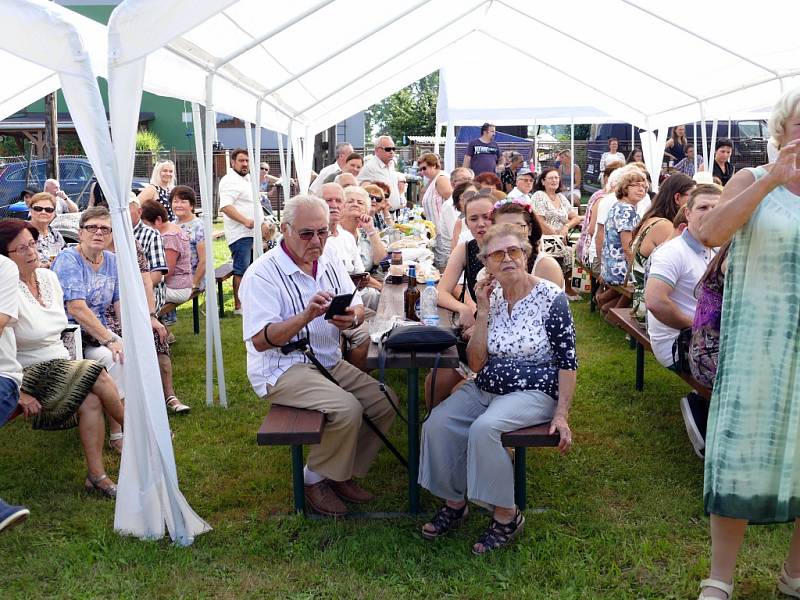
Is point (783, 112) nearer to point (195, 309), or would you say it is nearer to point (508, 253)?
point (508, 253)

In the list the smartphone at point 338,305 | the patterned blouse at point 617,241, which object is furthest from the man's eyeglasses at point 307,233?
the patterned blouse at point 617,241

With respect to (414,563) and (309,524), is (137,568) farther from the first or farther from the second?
(414,563)

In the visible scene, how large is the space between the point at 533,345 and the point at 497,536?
806mm

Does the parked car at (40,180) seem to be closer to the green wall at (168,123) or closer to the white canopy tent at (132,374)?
the white canopy tent at (132,374)

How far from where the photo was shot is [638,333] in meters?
5.11

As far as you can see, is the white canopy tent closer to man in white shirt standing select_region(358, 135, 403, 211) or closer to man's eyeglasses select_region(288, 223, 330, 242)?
man's eyeglasses select_region(288, 223, 330, 242)

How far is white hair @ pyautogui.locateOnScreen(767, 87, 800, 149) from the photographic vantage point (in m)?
2.50

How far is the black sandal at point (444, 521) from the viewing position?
3465mm

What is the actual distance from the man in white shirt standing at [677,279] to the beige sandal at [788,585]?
5.15 feet

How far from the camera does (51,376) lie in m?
3.99

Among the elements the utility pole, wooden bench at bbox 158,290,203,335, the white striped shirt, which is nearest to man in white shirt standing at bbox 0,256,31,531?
the white striped shirt

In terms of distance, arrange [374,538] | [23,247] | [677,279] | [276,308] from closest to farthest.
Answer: [374,538]
[276,308]
[23,247]
[677,279]

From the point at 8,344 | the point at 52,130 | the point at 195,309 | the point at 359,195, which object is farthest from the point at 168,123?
the point at 8,344

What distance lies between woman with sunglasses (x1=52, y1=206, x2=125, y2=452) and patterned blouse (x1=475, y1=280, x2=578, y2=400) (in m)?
2.23
